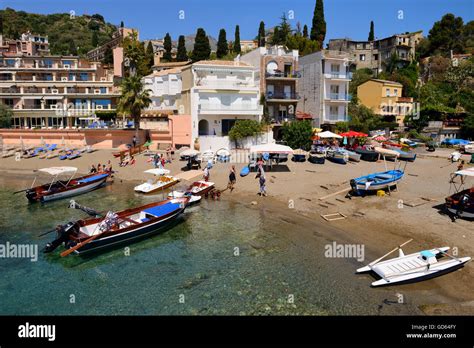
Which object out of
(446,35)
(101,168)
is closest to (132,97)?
(101,168)

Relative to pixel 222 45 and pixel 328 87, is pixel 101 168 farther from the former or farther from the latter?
pixel 222 45

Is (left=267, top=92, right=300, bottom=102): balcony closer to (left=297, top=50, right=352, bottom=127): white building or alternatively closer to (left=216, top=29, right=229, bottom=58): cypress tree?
(left=297, top=50, right=352, bottom=127): white building

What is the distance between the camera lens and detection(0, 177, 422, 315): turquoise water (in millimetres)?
14367

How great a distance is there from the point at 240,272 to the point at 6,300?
9.80 meters

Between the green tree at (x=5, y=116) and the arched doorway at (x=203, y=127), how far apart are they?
3364cm

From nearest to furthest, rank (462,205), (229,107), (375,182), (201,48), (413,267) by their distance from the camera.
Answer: (413,267) < (462,205) < (375,182) < (229,107) < (201,48)

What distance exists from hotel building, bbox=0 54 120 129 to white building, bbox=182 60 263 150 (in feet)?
83.4

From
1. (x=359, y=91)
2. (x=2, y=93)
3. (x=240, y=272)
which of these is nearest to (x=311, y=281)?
(x=240, y=272)

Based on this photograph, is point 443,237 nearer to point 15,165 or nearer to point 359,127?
point 359,127

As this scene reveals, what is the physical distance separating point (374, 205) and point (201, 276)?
1431cm

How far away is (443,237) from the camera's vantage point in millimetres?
19531

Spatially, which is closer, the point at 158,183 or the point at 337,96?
the point at 158,183

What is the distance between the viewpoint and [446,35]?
8619 cm

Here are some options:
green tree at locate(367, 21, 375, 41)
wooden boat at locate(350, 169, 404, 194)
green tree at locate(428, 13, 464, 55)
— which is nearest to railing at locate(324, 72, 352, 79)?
wooden boat at locate(350, 169, 404, 194)
